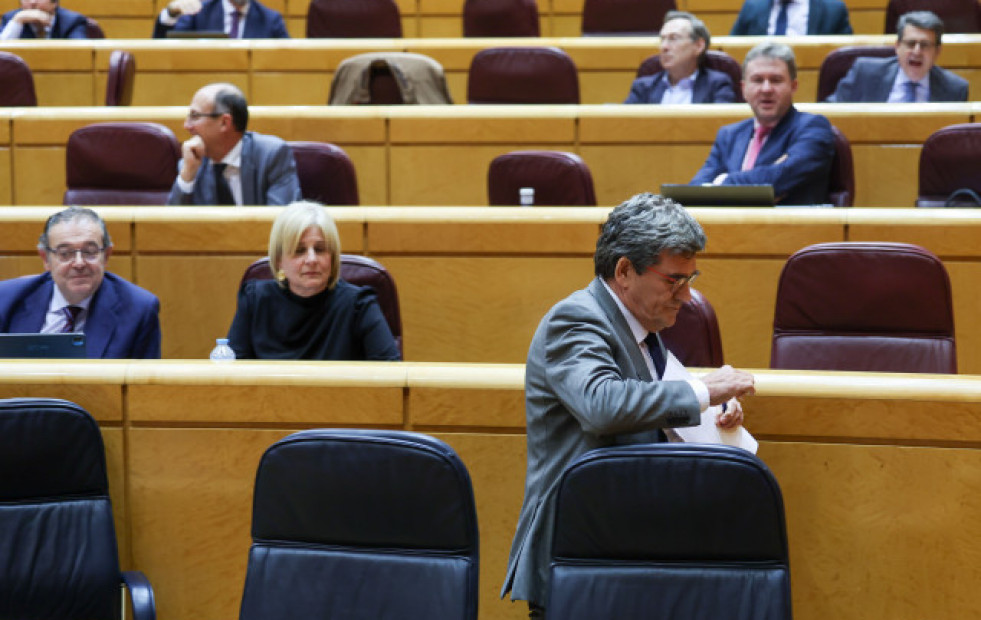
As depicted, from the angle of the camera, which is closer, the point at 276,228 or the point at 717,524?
the point at 717,524

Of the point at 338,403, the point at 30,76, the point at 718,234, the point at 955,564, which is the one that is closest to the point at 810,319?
the point at 718,234

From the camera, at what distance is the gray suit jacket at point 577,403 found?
1.66 meters

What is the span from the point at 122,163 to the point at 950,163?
93.1 inches

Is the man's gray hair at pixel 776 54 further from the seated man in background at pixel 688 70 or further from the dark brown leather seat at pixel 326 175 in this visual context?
the dark brown leather seat at pixel 326 175

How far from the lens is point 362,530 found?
5.71ft

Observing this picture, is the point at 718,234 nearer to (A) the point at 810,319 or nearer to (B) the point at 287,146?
(A) the point at 810,319

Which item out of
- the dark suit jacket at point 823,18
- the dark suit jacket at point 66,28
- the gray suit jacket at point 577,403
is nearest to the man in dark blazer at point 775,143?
the dark suit jacket at point 823,18

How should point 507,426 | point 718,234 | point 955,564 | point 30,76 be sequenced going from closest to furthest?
point 955,564 < point 507,426 < point 718,234 < point 30,76

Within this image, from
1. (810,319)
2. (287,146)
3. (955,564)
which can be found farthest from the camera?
(287,146)

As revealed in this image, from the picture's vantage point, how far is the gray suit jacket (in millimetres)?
1662

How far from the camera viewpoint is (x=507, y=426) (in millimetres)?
2029

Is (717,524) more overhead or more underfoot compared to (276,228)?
more underfoot

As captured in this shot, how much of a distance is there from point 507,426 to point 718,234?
118cm

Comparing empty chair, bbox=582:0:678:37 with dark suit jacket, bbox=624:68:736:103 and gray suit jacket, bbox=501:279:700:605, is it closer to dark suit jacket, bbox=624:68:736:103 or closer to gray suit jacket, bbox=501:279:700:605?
dark suit jacket, bbox=624:68:736:103
